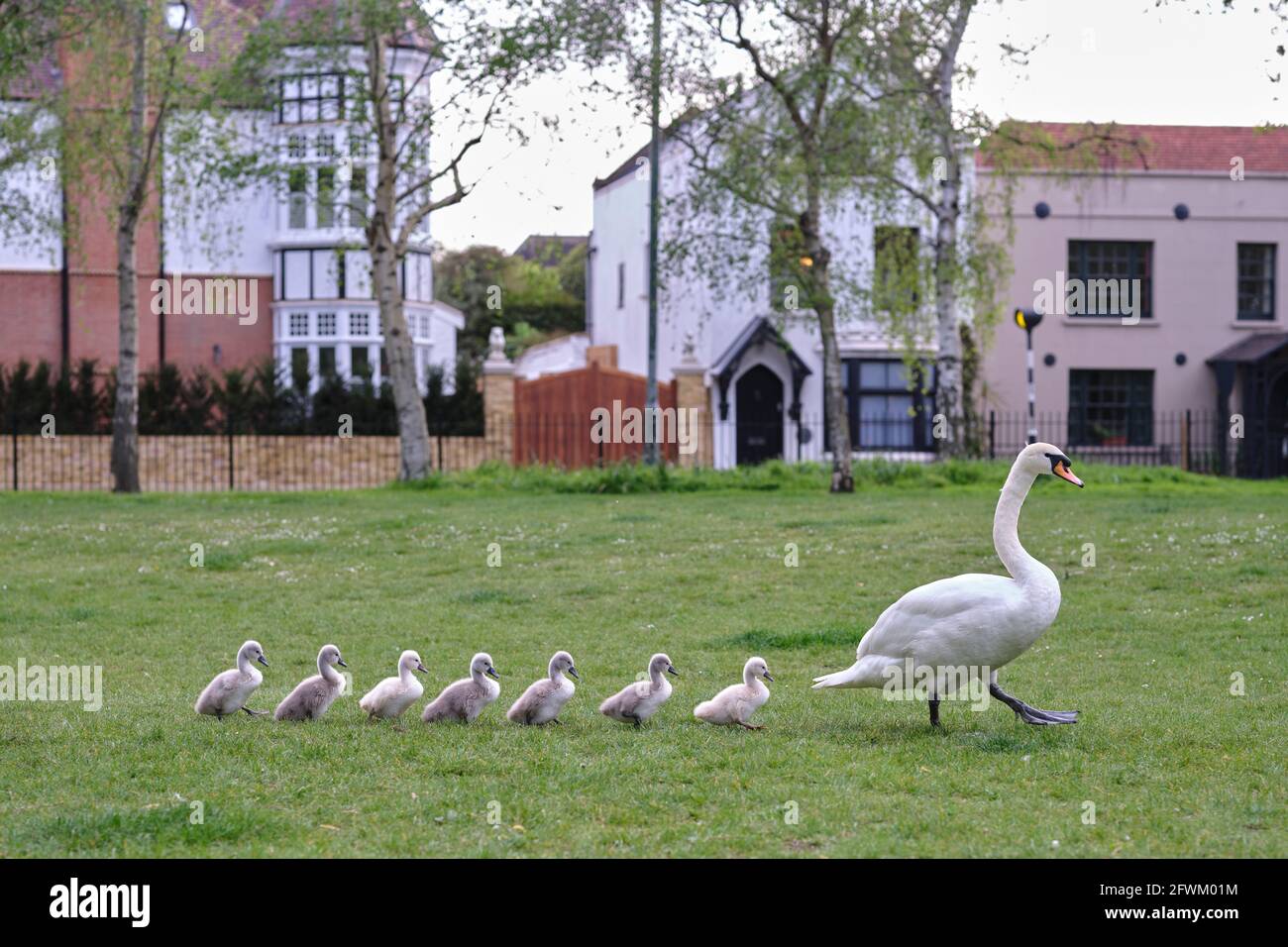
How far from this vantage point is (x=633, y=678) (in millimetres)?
10711

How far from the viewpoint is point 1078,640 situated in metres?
12.4

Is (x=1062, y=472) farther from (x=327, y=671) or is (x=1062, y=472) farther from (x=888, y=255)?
(x=888, y=255)

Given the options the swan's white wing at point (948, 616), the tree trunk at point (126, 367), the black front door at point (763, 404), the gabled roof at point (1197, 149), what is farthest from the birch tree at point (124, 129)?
the gabled roof at point (1197, 149)

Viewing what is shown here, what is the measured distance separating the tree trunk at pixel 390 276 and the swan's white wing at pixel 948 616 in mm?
20740

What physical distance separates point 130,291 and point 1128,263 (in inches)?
1067

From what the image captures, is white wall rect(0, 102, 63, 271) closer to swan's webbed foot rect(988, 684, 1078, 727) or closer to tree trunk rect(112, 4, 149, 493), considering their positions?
tree trunk rect(112, 4, 149, 493)

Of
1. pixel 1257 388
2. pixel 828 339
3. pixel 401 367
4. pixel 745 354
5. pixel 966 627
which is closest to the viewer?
pixel 966 627

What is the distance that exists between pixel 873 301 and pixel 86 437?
731 inches

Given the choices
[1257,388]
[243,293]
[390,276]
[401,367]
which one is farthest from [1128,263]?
[243,293]

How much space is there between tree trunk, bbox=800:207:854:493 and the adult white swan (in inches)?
669

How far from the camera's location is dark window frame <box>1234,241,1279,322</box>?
135 feet

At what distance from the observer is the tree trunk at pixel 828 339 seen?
82.4 feet

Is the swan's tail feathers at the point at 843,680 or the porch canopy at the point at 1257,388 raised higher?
the porch canopy at the point at 1257,388

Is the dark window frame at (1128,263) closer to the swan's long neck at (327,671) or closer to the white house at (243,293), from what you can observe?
the white house at (243,293)
